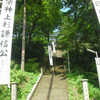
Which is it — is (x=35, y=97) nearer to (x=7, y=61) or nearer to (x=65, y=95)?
(x=65, y=95)

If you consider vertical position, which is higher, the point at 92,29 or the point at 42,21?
the point at 42,21

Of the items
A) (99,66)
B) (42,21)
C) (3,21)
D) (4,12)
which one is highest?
(42,21)

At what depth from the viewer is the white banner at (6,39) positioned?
14.8 feet

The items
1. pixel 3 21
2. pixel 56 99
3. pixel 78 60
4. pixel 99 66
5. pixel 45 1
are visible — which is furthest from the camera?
pixel 78 60

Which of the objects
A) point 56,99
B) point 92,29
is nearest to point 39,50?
point 92,29

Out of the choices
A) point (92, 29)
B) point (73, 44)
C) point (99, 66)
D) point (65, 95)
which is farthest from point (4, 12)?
point (73, 44)

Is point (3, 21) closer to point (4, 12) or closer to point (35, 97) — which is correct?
point (4, 12)

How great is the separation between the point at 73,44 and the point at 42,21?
6055 mm

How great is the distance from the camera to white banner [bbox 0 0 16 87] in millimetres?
4496

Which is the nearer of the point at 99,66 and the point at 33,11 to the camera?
the point at 99,66

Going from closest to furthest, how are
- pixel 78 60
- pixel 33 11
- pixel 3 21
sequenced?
pixel 3 21 < pixel 33 11 < pixel 78 60

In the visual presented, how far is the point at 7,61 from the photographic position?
4.68m

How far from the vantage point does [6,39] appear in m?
4.99

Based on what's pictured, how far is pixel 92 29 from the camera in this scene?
31.7ft
